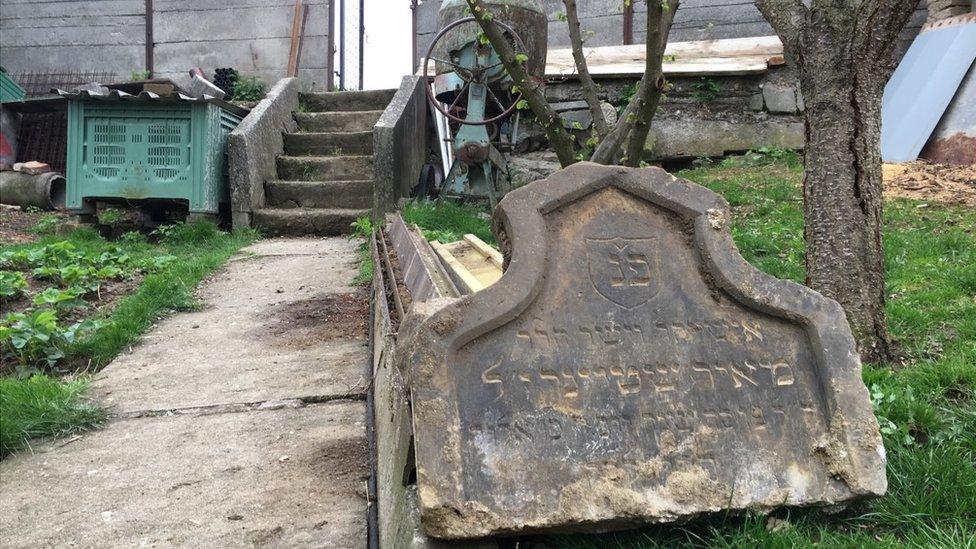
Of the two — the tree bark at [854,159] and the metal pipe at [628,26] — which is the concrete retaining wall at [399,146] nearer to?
the metal pipe at [628,26]

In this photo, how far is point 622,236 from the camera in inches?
80.0

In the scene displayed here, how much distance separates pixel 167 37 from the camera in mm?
11625

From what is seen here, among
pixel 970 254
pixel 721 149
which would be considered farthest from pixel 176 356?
pixel 721 149

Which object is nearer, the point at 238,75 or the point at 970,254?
the point at 970,254

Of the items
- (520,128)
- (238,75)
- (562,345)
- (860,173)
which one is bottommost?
(562,345)

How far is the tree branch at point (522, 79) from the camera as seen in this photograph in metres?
3.26

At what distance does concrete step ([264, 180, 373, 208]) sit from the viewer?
25.8ft

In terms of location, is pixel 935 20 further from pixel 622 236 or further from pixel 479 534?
pixel 479 534

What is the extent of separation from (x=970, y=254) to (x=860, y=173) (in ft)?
5.93

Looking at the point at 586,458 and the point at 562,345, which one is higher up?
the point at 562,345

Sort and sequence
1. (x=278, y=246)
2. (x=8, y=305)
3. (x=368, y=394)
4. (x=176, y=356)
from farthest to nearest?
(x=278, y=246) < (x=8, y=305) < (x=176, y=356) < (x=368, y=394)

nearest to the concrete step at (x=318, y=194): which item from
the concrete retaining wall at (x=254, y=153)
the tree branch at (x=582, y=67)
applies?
the concrete retaining wall at (x=254, y=153)

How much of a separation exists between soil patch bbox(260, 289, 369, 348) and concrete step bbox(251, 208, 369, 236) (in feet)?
8.35

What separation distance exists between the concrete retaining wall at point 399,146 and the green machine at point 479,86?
54cm
